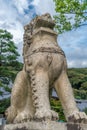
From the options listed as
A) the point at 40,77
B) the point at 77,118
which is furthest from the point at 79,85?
the point at 77,118

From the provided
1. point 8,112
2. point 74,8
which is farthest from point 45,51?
point 74,8

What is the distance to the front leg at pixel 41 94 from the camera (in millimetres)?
4744

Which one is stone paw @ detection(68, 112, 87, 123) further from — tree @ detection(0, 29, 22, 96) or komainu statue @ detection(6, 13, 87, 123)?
tree @ detection(0, 29, 22, 96)

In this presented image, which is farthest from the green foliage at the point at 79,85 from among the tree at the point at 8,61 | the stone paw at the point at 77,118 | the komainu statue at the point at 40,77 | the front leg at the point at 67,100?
the stone paw at the point at 77,118

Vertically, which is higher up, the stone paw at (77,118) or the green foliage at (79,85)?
the green foliage at (79,85)

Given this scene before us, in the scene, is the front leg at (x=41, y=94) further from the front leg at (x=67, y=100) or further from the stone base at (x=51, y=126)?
the front leg at (x=67, y=100)

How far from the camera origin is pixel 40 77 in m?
5.13

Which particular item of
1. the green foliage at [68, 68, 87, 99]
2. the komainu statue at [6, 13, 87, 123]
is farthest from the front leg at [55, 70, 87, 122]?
the green foliage at [68, 68, 87, 99]

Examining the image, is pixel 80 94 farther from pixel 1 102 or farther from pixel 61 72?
pixel 61 72

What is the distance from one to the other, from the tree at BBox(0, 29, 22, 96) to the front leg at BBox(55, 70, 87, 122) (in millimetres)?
13641

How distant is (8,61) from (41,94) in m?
15.1

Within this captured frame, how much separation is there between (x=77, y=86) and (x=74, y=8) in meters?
23.2

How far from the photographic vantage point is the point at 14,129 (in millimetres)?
5102

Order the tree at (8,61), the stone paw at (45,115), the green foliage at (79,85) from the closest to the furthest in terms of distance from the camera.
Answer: the stone paw at (45,115) < the tree at (8,61) < the green foliage at (79,85)
